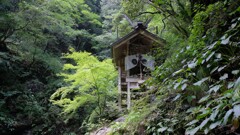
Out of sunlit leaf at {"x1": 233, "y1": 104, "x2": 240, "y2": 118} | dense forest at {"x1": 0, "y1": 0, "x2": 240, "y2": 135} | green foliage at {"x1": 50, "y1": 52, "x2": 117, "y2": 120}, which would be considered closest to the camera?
sunlit leaf at {"x1": 233, "y1": 104, "x2": 240, "y2": 118}

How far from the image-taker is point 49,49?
1407 cm

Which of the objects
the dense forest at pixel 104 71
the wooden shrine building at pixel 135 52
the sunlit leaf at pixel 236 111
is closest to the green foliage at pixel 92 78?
the dense forest at pixel 104 71

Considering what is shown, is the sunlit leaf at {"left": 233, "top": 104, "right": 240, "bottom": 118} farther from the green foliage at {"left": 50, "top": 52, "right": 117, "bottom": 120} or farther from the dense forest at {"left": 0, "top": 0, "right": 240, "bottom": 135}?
the green foliage at {"left": 50, "top": 52, "right": 117, "bottom": 120}

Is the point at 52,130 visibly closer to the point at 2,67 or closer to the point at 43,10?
the point at 2,67

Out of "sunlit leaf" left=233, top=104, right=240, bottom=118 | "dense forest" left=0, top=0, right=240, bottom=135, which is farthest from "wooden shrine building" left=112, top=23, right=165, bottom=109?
"sunlit leaf" left=233, top=104, right=240, bottom=118

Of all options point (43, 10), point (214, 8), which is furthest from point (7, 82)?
point (214, 8)

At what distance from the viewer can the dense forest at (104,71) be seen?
7.63ft

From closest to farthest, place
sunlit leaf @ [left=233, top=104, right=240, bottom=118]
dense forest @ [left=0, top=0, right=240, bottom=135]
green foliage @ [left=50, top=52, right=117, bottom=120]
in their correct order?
1. sunlit leaf @ [left=233, top=104, right=240, bottom=118]
2. dense forest @ [left=0, top=0, right=240, bottom=135]
3. green foliage @ [left=50, top=52, right=117, bottom=120]

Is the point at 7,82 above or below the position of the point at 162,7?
below

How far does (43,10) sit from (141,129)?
9.05 metres

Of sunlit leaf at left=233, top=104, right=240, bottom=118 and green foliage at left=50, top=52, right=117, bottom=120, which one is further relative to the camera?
green foliage at left=50, top=52, right=117, bottom=120

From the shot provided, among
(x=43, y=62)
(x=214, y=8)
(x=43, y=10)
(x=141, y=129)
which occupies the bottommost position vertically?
(x=141, y=129)

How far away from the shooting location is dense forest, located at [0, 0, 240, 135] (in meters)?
2.32

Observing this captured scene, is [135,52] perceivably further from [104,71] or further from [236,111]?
[236,111]
